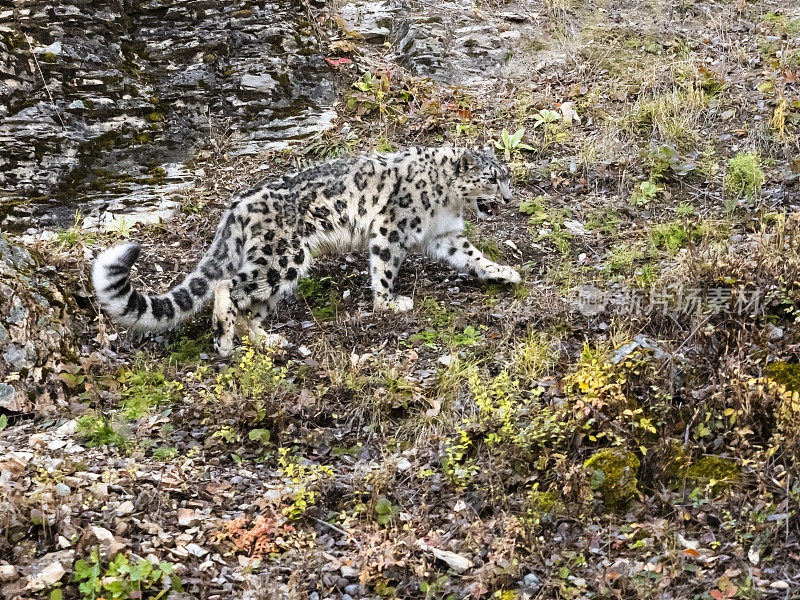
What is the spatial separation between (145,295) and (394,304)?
270cm

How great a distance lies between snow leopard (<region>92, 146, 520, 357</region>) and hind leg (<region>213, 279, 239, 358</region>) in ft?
0.03

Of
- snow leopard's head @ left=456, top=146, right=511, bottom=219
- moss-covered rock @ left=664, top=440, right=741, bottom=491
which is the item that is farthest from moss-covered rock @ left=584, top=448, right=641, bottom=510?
snow leopard's head @ left=456, top=146, right=511, bottom=219

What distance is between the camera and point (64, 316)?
6875mm

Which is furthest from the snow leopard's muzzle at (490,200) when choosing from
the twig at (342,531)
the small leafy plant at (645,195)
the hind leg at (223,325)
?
the twig at (342,531)

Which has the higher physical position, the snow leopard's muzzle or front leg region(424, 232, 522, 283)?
the snow leopard's muzzle

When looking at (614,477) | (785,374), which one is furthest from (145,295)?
(785,374)

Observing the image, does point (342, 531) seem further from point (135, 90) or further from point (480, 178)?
point (135, 90)

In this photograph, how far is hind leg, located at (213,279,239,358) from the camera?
24.3 feet

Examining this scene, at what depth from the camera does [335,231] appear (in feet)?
27.6

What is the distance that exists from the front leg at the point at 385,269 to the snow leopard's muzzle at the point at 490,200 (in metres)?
1.39

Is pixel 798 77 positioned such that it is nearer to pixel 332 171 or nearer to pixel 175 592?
pixel 332 171

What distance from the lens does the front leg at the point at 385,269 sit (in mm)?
8227

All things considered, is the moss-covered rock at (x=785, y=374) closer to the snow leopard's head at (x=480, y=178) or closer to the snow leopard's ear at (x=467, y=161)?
the snow leopard's head at (x=480, y=178)

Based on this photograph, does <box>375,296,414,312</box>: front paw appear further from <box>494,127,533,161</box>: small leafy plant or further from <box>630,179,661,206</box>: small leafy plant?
<box>494,127,533,161</box>: small leafy plant
